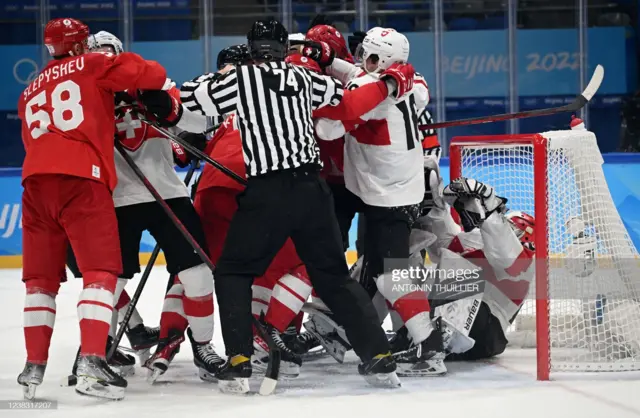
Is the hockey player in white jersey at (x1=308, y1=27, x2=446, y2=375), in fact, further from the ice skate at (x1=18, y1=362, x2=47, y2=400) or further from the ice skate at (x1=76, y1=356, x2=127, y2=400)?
the ice skate at (x1=18, y1=362, x2=47, y2=400)

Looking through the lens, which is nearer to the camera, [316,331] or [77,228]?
[77,228]

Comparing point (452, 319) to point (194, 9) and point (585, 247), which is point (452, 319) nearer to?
point (585, 247)

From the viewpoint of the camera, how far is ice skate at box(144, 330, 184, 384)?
10.6 ft

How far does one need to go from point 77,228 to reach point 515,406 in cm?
131

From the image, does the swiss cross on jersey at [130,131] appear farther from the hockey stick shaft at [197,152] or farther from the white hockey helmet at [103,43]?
the white hockey helmet at [103,43]

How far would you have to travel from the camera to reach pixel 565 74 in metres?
8.08

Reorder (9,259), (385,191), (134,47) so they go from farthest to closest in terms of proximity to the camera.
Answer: (134,47) → (9,259) → (385,191)

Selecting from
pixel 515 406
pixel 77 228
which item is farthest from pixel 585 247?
pixel 77 228

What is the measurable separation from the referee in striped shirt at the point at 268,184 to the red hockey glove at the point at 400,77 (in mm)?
235

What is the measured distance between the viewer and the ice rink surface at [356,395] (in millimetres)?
2740

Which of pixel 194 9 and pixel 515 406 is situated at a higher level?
pixel 194 9

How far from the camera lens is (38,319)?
2.94 metres

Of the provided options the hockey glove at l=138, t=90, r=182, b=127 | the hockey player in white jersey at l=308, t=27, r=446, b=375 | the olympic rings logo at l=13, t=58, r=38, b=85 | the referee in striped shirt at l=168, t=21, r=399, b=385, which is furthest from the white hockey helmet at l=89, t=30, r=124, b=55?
the olympic rings logo at l=13, t=58, r=38, b=85

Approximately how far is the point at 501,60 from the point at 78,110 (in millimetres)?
5610
